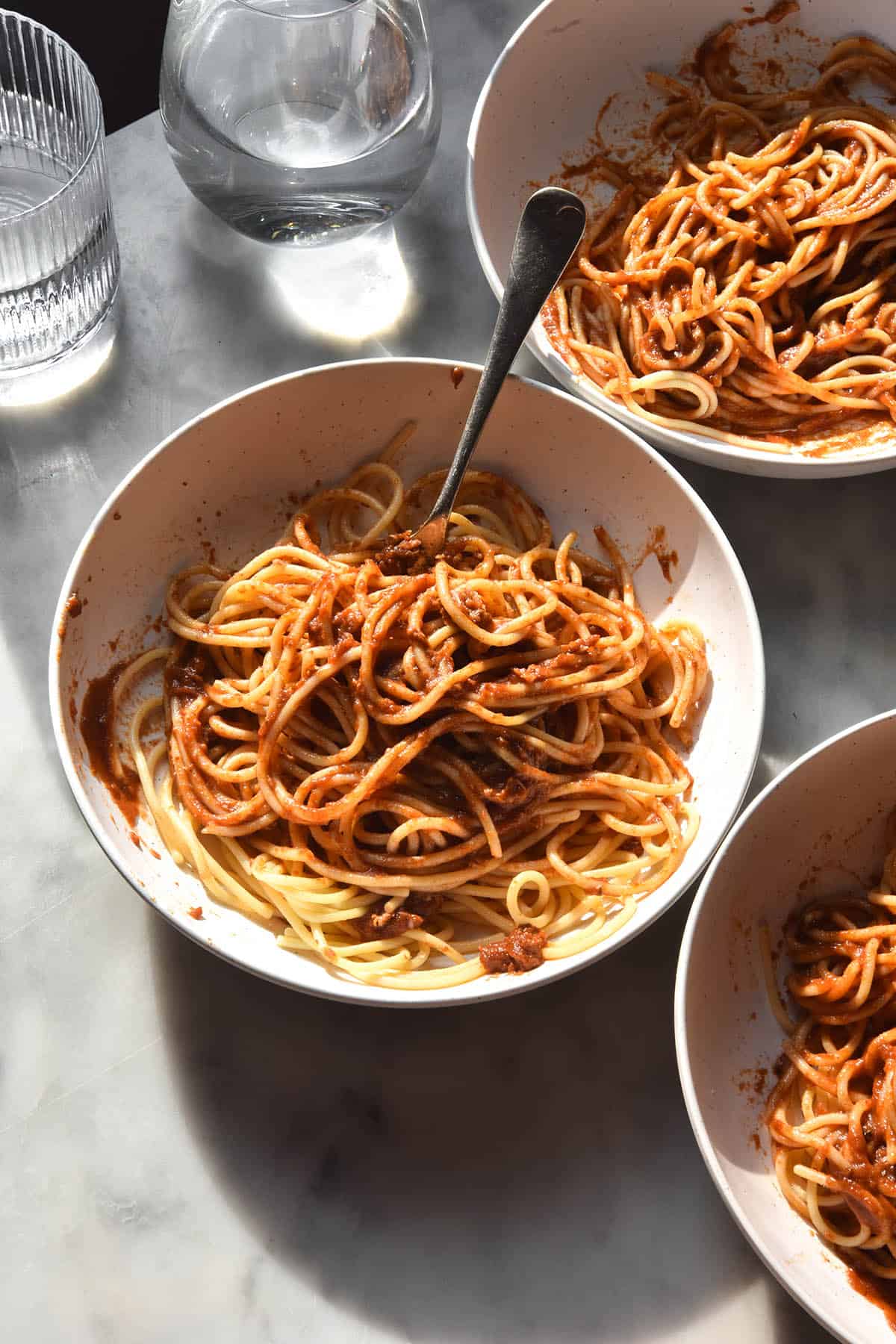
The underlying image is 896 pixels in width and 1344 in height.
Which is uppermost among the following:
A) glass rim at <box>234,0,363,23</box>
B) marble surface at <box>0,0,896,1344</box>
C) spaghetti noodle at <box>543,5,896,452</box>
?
glass rim at <box>234,0,363,23</box>

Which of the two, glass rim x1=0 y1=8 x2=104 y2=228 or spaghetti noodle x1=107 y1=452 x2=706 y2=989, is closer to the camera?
spaghetti noodle x1=107 y1=452 x2=706 y2=989

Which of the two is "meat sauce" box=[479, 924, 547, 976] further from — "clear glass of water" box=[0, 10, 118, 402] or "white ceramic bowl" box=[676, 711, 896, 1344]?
"clear glass of water" box=[0, 10, 118, 402]

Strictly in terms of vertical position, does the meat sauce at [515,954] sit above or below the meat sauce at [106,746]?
below

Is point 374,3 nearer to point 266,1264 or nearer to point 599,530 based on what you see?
point 599,530

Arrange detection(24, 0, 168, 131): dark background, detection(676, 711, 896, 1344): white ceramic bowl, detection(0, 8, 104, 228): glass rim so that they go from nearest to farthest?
detection(676, 711, 896, 1344): white ceramic bowl
detection(0, 8, 104, 228): glass rim
detection(24, 0, 168, 131): dark background

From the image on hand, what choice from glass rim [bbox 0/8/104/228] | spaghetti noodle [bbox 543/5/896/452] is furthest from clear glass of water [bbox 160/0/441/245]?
spaghetti noodle [bbox 543/5/896/452]

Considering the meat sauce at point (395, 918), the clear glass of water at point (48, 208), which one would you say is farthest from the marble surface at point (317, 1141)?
the clear glass of water at point (48, 208)

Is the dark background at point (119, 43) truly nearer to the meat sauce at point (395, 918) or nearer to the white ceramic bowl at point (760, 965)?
the meat sauce at point (395, 918)

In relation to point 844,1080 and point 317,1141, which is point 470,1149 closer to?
point 317,1141
